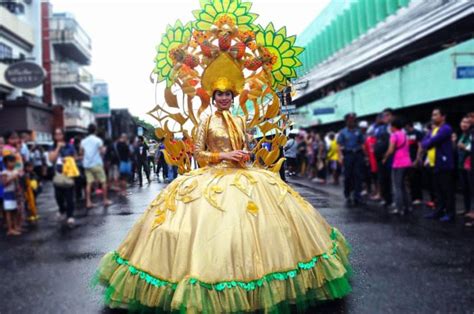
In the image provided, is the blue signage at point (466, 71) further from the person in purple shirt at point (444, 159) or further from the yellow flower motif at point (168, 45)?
the yellow flower motif at point (168, 45)

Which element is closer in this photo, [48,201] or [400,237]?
[400,237]

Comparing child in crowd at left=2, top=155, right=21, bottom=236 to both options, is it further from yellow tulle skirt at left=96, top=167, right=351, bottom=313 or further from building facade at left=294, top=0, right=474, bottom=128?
building facade at left=294, top=0, right=474, bottom=128

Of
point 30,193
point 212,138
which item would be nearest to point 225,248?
point 212,138

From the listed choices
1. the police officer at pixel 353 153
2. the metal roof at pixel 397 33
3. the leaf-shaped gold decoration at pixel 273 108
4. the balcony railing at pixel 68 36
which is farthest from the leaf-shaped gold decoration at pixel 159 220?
the balcony railing at pixel 68 36

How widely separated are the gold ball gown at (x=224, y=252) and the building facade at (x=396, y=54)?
18.5 feet

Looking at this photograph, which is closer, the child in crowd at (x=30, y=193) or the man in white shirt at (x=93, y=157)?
the man in white shirt at (x=93, y=157)

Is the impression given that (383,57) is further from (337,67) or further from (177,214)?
(177,214)

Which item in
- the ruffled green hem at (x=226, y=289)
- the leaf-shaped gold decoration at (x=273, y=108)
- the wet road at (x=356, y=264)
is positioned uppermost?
the leaf-shaped gold decoration at (x=273, y=108)

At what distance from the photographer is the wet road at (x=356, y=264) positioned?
4484 millimetres

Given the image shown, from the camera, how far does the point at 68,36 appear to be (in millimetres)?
36062

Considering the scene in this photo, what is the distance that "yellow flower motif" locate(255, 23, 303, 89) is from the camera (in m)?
4.84

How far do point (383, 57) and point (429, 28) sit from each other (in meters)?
3.36

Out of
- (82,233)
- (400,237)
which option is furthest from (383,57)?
(82,233)

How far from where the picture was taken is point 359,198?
10.7 meters
